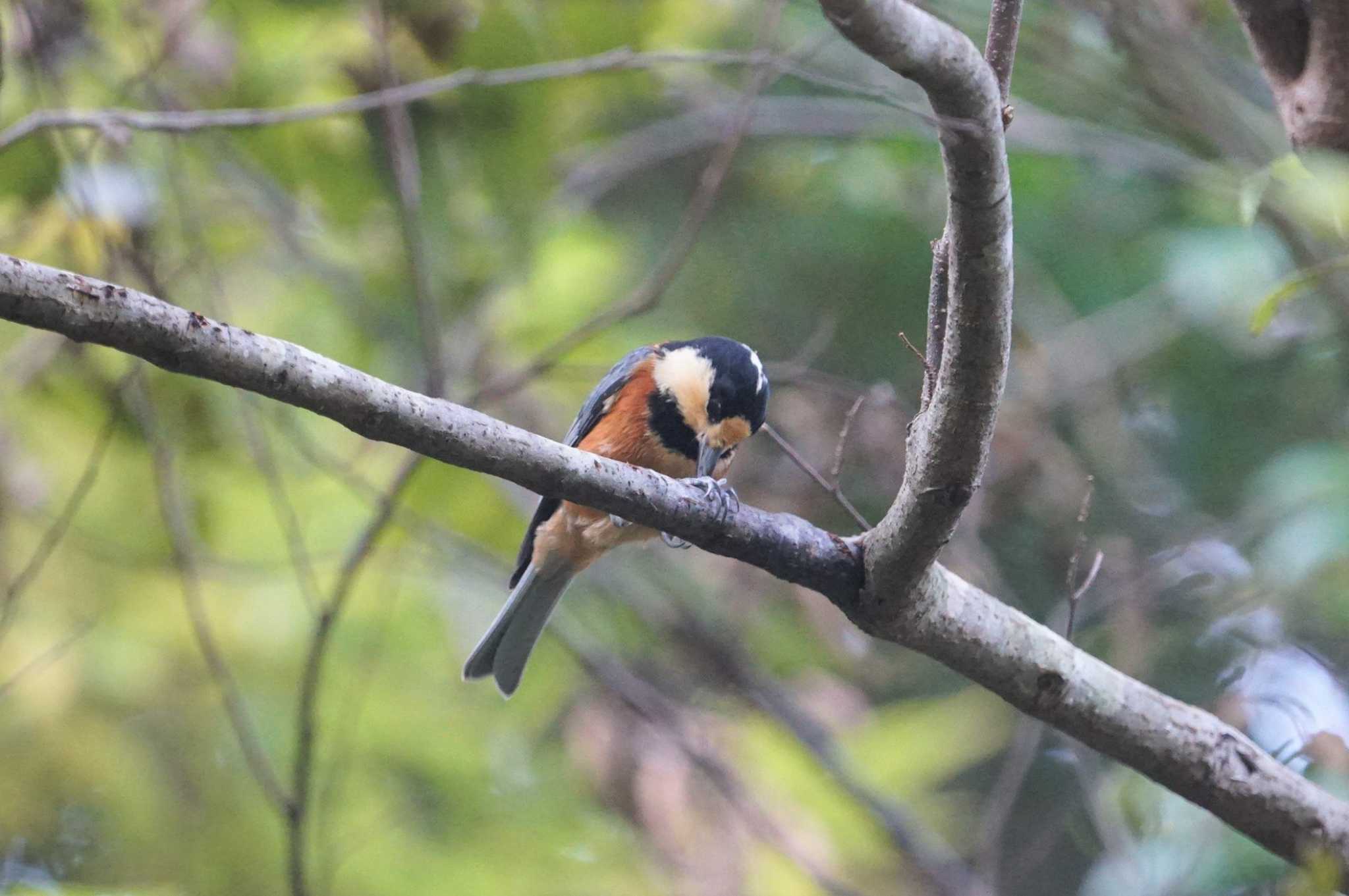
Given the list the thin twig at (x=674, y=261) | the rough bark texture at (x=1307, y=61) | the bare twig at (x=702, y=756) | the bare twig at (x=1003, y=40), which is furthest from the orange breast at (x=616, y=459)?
the bare twig at (x=1003, y=40)

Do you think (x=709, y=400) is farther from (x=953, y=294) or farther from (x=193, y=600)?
(x=953, y=294)

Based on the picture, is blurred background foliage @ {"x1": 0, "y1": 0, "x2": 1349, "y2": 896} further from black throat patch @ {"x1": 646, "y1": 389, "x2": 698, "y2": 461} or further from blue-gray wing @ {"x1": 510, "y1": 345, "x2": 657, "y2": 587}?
black throat patch @ {"x1": 646, "y1": 389, "x2": 698, "y2": 461}

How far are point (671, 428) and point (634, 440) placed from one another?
133 millimetres

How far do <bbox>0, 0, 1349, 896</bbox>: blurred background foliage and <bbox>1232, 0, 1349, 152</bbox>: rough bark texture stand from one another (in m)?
1.00

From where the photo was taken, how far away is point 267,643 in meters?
5.33

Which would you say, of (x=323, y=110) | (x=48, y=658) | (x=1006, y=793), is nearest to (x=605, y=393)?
(x=323, y=110)

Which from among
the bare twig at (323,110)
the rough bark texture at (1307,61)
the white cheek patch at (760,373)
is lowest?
the white cheek patch at (760,373)

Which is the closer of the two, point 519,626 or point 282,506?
point 282,506

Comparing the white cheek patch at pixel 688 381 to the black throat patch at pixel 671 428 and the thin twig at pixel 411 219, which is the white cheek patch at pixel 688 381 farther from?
the thin twig at pixel 411 219

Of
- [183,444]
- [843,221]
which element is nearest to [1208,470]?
[843,221]

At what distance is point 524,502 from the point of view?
5.80m

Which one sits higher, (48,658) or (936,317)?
(936,317)

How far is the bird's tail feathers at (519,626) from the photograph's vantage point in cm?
441

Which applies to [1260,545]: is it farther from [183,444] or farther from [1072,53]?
[183,444]
